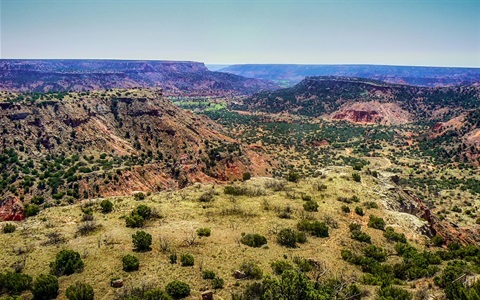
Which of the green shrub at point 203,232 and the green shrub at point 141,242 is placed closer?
the green shrub at point 141,242

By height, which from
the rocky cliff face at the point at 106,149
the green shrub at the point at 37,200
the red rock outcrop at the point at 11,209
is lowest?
the red rock outcrop at the point at 11,209

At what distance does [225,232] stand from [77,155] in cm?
5458

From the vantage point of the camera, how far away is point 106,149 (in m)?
79.7

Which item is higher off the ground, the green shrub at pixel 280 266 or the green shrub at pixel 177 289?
the green shrub at pixel 177 289

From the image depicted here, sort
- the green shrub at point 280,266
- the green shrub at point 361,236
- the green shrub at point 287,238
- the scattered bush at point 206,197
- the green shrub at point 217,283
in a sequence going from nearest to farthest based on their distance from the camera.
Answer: the green shrub at point 217,283
the green shrub at point 280,266
the green shrub at point 287,238
the green shrub at point 361,236
the scattered bush at point 206,197

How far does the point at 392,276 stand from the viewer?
25625mm

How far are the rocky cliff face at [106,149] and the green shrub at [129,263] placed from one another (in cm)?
3502

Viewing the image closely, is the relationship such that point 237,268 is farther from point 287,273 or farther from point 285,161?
point 285,161

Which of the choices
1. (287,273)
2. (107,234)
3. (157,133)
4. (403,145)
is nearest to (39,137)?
(157,133)

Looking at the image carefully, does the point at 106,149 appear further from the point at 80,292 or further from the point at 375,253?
the point at 375,253

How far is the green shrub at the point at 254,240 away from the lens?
29741mm

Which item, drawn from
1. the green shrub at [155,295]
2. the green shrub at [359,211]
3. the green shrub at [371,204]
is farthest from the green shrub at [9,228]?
the green shrub at [371,204]

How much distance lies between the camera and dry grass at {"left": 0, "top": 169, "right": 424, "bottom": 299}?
23.9 m

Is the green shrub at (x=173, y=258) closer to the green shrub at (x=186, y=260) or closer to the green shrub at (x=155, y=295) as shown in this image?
the green shrub at (x=186, y=260)
